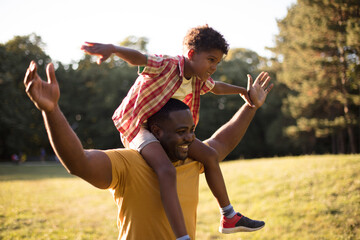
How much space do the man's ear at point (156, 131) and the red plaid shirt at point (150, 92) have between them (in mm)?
93

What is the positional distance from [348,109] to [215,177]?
25555 mm

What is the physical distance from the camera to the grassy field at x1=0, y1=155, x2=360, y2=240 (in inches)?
258

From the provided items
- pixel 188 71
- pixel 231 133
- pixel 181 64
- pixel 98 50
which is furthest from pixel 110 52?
pixel 231 133

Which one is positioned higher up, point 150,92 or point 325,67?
point 325,67

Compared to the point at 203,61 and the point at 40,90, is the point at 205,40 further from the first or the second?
the point at 40,90

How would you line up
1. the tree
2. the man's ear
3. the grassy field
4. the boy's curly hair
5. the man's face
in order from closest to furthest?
the man's face → the man's ear → the boy's curly hair → the grassy field → the tree

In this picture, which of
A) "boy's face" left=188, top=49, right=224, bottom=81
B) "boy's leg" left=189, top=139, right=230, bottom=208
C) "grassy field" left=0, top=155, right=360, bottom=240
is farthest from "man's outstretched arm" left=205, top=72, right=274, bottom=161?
"grassy field" left=0, top=155, right=360, bottom=240

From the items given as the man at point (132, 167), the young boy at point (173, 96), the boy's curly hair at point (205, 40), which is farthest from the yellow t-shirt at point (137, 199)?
the boy's curly hair at point (205, 40)

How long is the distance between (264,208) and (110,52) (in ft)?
23.0

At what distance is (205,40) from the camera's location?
115 inches

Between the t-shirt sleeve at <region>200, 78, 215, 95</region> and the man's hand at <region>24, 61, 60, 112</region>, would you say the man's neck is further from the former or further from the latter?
the man's hand at <region>24, 61, 60, 112</region>

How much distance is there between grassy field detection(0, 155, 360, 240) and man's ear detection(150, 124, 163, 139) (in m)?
4.83

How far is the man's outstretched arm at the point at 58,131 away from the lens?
150cm

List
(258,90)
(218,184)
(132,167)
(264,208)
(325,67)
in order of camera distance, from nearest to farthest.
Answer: (132,167), (218,184), (258,90), (264,208), (325,67)
